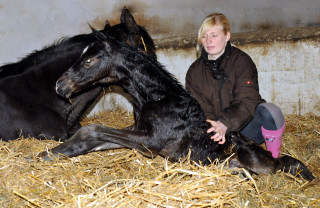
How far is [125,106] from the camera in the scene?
598 cm

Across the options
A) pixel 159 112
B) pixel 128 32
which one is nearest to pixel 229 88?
pixel 159 112

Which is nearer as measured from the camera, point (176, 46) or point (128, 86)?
point (128, 86)

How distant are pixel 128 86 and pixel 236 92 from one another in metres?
1.08

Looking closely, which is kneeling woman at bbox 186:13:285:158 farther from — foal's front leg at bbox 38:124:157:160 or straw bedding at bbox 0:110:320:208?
foal's front leg at bbox 38:124:157:160

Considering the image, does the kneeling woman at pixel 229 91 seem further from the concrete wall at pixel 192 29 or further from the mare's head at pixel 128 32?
the concrete wall at pixel 192 29

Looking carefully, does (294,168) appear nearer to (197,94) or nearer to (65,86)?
(197,94)

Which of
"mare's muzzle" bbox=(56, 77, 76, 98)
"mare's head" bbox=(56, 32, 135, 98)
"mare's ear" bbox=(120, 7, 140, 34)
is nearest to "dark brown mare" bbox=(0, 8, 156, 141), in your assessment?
"mare's ear" bbox=(120, 7, 140, 34)

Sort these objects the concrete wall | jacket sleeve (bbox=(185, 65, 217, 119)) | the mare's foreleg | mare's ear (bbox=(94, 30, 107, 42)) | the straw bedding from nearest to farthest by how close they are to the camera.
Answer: the straw bedding
mare's ear (bbox=(94, 30, 107, 42))
jacket sleeve (bbox=(185, 65, 217, 119))
the mare's foreleg
the concrete wall

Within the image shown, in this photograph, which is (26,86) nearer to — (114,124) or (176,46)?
(114,124)

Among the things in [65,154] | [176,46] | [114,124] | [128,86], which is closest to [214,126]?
[128,86]

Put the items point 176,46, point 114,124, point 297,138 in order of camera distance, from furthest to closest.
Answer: point 176,46
point 114,124
point 297,138

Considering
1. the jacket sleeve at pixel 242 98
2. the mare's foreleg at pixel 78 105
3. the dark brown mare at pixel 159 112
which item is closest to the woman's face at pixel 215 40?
the jacket sleeve at pixel 242 98

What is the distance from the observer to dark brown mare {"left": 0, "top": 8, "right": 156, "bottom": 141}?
3820 millimetres

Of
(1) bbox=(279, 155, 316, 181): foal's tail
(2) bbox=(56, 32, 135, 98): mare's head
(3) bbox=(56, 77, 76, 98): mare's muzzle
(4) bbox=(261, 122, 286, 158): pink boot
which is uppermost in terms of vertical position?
(2) bbox=(56, 32, 135, 98): mare's head
